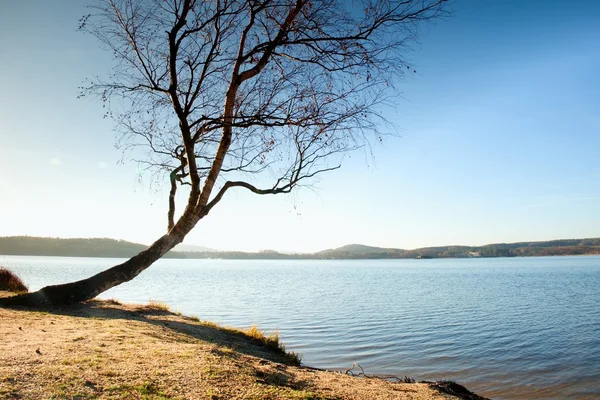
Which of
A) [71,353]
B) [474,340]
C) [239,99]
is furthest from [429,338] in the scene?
[71,353]

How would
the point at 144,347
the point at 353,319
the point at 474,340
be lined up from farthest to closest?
the point at 353,319
the point at 474,340
the point at 144,347

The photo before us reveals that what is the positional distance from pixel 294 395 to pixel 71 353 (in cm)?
345

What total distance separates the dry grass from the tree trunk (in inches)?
80.8

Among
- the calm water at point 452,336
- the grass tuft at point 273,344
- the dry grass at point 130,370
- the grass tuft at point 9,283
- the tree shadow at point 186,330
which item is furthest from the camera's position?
the grass tuft at point 9,283

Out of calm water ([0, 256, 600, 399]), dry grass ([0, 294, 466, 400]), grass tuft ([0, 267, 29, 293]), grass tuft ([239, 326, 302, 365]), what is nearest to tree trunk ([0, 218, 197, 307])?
dry grass ([0, 294, 466, 400])

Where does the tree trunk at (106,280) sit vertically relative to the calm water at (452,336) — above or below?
above

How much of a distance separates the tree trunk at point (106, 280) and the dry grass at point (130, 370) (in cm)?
205

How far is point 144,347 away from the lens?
7.34m

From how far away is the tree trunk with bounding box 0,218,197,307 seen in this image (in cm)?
1191

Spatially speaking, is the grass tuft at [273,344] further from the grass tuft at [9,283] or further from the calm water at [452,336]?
the grass tuft at [9,283]

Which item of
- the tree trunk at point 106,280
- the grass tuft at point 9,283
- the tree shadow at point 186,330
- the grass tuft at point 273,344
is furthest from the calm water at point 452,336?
the grass tuft at point 9,283

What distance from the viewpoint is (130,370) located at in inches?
220

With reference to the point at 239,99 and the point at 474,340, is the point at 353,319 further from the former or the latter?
the point at 239,99

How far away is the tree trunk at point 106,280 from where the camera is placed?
11.9 m
